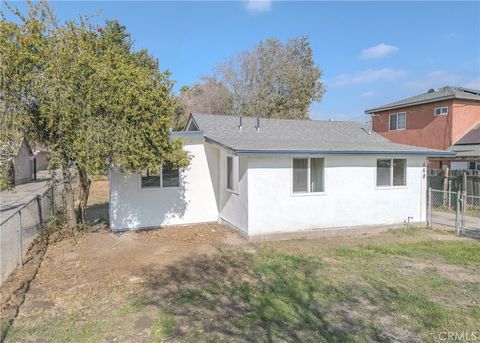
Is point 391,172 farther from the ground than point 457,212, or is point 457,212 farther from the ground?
point 391,172

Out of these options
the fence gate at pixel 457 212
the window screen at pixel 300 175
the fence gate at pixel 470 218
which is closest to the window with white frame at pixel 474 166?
the fence gate at pixel 457 212

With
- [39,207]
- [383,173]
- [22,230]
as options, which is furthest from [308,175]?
[39,207]

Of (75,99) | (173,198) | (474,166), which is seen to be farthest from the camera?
(474,166)

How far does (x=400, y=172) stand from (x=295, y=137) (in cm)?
393

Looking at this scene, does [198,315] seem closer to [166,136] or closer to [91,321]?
[91,321]

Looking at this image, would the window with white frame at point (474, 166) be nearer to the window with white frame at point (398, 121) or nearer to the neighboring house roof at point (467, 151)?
the neighboring house roof at point (467, 151)

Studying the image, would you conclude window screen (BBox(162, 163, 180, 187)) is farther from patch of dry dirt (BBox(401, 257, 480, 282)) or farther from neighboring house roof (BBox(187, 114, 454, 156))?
patch of dry dirt (BBox(401, 257, 480, 282))

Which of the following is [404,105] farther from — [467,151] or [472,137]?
[467,151]

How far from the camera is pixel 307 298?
5793 mm

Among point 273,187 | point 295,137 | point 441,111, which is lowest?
point 273,187

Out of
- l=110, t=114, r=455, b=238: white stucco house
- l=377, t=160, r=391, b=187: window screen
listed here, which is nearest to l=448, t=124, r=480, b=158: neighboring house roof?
l=110, t=114, r=455, b=238: white stucco house

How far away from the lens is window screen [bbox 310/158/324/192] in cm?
1045

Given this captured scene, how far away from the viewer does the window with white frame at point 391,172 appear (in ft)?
36.7

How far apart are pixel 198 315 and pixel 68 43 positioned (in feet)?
23.8
